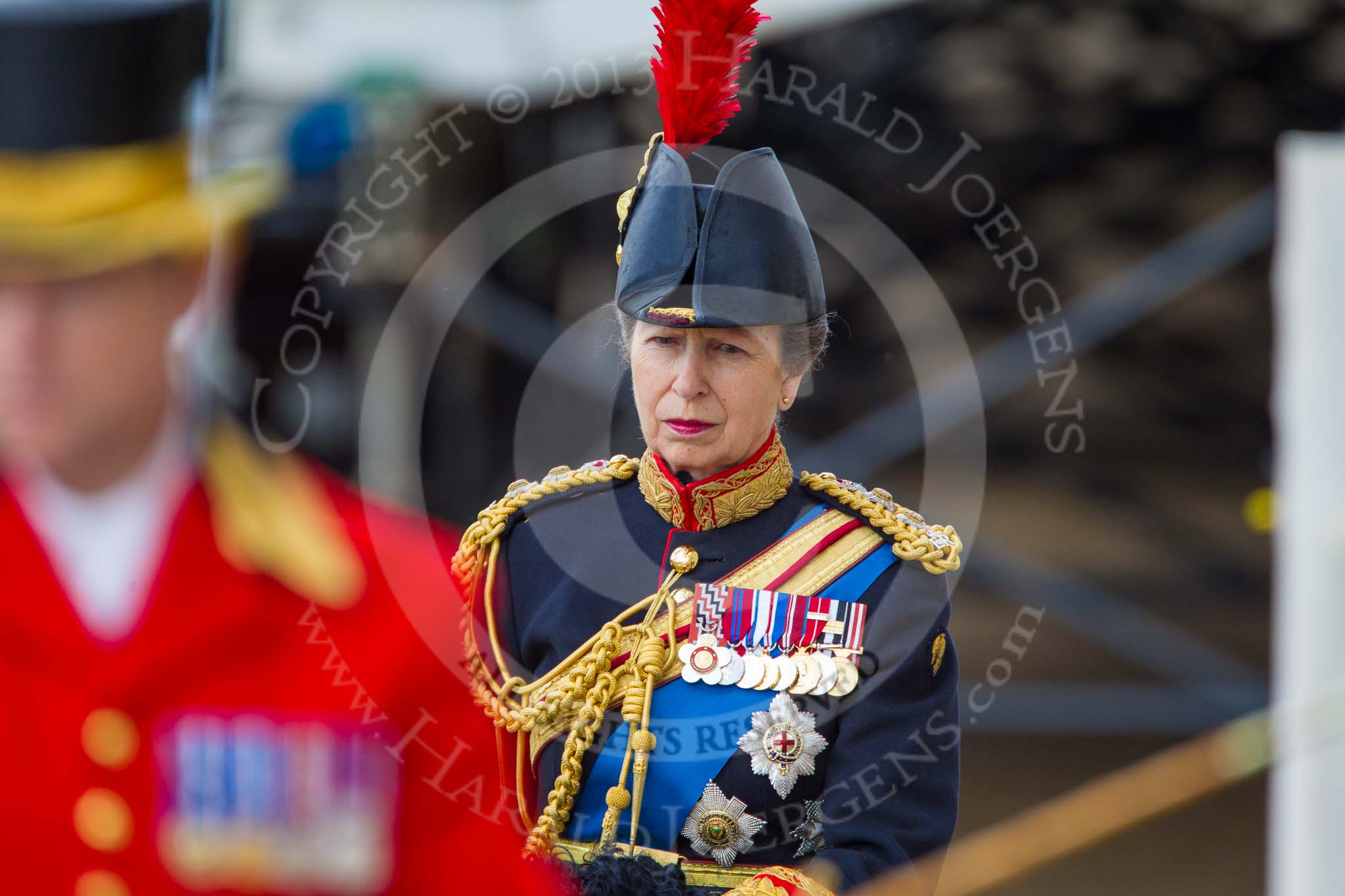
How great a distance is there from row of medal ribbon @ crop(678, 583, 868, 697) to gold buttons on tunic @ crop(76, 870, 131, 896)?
76 centimetres

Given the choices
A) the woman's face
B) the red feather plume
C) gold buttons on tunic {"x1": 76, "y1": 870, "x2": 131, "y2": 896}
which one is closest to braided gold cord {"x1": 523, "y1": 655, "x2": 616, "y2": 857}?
the woman's face

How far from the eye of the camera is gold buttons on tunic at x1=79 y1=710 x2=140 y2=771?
0.94 meters

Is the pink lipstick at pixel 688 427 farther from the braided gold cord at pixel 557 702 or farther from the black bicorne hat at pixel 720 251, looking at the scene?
the braided gold cord at pixel 557 702

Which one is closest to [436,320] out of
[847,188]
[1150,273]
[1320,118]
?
[847,188]

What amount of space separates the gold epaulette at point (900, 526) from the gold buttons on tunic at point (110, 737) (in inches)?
35.7

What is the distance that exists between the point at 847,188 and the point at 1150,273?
28.1 inches

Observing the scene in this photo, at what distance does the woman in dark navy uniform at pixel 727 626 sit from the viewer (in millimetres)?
1561

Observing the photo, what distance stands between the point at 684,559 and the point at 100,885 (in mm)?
822

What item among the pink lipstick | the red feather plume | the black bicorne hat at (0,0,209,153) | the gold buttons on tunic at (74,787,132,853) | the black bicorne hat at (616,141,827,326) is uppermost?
the red feather plume

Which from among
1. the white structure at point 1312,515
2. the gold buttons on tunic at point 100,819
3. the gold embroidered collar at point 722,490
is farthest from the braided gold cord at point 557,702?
the white structure at point 1312,515

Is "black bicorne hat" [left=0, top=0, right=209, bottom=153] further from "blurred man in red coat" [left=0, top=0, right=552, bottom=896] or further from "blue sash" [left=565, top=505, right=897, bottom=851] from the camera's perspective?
"blue sash" [left=565, top=505, right=897, bottom=851]

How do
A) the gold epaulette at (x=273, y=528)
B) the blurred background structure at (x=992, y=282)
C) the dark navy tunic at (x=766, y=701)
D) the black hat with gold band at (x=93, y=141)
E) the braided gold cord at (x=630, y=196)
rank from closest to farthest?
the black hat with gold band at (x=93, y=141)
the gold epaulette at (x=273, y=528)
the dark navy tunic at (x=766, y=701)
the braided gold cord at (x=630, y=196)
the blurred background structure at (x=992, y=282)

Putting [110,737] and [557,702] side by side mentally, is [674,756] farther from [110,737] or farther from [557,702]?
[110,737]

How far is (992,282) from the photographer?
3.90 m
